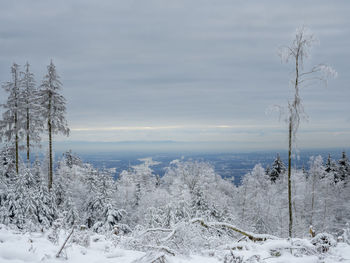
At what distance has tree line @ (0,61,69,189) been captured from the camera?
1716 centimetres

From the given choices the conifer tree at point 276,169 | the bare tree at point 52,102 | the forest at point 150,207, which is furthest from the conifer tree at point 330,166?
the bare tree at point 52,102

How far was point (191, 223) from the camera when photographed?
21.0 ft

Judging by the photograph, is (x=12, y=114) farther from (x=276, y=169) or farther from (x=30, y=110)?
(x=276, y=169)

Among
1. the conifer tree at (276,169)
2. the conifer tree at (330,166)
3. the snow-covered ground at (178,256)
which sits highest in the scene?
the snow-covered ground at (178,256)

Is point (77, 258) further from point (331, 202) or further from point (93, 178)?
point (331, 202)

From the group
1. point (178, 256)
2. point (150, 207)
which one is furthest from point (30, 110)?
point (178, 256)

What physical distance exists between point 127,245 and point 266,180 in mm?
42098

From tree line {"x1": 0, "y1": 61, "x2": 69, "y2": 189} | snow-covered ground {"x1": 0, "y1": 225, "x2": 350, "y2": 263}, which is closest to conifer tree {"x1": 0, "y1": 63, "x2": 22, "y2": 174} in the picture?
tree line {"x1": 0, "y1": 61, "x2": 69, "y2": 189}

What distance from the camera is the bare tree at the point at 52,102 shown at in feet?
57.5

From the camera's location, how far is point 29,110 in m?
17.6

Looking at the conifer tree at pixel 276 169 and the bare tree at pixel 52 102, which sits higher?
the bare tree at pixel 52 102

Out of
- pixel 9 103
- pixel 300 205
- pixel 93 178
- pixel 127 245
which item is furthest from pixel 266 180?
pixel 127 245

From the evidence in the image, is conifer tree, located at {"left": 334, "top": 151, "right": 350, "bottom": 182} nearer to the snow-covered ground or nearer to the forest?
the forest

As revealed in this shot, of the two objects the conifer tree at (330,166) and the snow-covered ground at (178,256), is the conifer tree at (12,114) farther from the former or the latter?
the conifer tree at (330,166)
